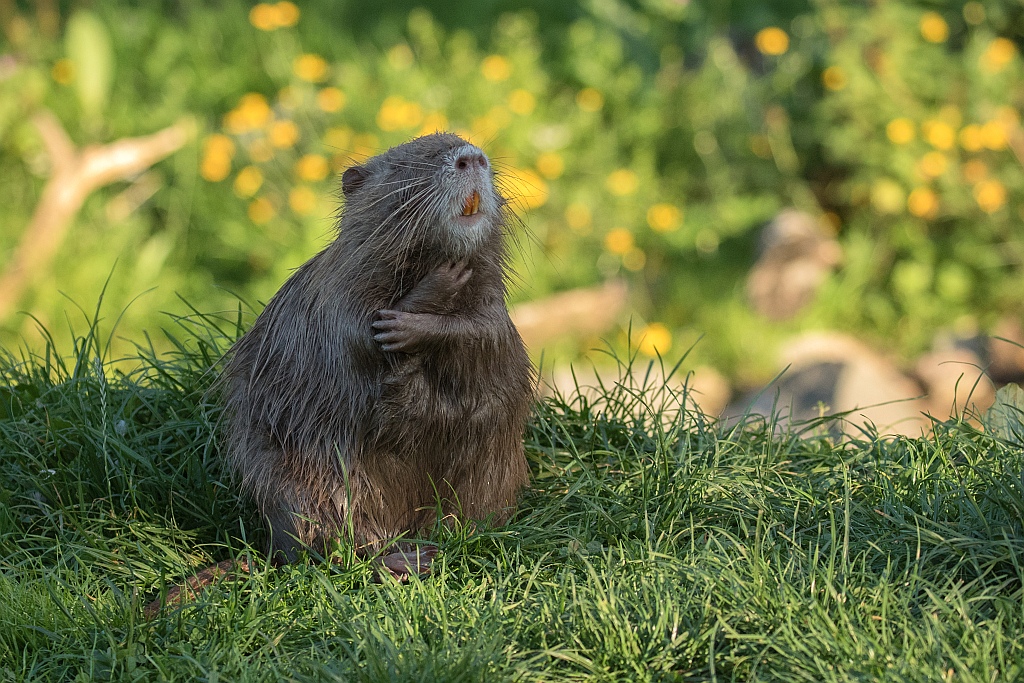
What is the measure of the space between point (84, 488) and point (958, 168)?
19.8 feet

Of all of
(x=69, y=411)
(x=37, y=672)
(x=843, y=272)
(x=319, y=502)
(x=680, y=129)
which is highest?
(x=680, y=129)

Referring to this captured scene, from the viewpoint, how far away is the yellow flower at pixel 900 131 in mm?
7574

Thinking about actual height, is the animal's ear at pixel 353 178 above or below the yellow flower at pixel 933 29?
below

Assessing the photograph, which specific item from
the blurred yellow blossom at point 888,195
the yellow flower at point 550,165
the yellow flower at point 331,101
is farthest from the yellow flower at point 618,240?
the yellow flower at point 331,101

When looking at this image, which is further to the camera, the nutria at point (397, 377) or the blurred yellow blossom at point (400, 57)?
the blurred yellow blossom at point (400, 57)

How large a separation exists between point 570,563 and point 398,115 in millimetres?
5006

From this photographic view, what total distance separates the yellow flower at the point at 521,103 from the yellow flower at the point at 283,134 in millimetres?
1487

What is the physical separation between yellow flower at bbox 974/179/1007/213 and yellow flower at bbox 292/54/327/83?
448 centimetres

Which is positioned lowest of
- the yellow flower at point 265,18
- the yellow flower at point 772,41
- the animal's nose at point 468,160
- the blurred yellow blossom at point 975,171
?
the animal's nose at point 468,160

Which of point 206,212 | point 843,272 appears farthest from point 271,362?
point 843,272

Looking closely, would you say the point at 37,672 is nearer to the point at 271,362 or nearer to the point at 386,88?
the point at 271,362

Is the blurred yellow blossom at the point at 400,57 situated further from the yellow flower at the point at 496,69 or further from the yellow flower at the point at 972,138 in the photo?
the yellow flower at the point at 972,138

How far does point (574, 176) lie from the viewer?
8000 millimetres

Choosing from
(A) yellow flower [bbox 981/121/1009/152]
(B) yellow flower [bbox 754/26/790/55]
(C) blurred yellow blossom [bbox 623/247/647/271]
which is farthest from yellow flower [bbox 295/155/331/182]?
(A) yellow flower [bbox 981/121/1009/152]
